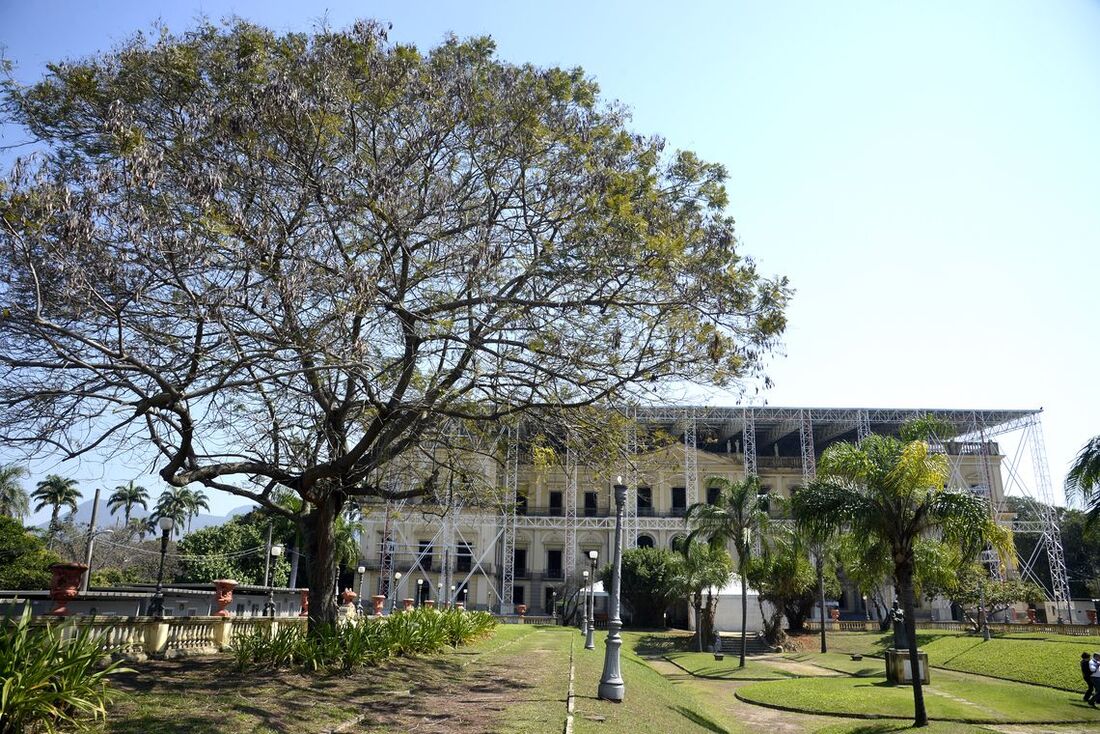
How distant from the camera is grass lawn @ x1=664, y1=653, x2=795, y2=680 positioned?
24.2 m

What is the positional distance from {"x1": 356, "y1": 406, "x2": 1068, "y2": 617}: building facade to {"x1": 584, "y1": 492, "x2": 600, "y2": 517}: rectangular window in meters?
0.08

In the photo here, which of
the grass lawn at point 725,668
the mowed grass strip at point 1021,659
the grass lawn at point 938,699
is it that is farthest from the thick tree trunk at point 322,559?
the mowed grass strip at point 1021,659

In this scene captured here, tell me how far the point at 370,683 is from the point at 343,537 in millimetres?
25684

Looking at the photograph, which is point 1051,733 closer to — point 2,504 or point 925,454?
point 925,454

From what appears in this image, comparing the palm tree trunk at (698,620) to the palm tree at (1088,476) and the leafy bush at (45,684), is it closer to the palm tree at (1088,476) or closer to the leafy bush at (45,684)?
the palm tree at (1088,476)

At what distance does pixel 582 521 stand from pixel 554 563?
15.3 feet

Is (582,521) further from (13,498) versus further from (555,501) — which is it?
(13,498)

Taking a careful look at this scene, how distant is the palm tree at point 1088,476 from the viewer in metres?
15.0

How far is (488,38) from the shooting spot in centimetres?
1302

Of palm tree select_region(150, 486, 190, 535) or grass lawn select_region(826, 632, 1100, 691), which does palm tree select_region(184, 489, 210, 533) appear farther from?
grass lawn select_region(826, 632, 1100, 691)

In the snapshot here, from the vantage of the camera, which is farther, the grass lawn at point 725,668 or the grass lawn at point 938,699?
the grass lawn at point 725,668

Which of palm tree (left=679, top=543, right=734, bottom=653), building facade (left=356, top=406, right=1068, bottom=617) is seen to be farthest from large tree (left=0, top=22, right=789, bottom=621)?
building facade (left=356, top=406, right=1068, bottom=617)

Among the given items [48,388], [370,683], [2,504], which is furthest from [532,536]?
[48,388]

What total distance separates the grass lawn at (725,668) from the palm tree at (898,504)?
35.4 feet
